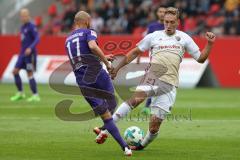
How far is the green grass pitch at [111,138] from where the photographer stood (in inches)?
446

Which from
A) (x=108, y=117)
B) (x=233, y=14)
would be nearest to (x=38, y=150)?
(x=108, y=117)

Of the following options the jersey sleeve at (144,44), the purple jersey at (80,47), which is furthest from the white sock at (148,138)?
the purple jersey at (80,47)

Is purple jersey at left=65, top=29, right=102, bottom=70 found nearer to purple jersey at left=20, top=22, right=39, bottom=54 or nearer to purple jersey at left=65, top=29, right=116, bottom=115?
purple jersey at left=65, top=29, right=116, bottom=115

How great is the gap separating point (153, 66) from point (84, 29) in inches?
50.4

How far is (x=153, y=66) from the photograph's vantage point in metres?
11.9

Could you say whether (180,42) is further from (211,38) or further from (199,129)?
(199,129)

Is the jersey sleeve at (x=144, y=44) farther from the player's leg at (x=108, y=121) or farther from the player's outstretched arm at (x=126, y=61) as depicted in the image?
the player's leg at (x=108, y=121)

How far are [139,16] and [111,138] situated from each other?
68.6ft

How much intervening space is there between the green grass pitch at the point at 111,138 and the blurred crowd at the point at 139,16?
32.4 ft

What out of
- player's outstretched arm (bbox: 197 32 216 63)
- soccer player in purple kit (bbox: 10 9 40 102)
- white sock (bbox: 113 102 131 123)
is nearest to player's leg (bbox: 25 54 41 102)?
soccer player in purple kit (bbox: 10 9 40 102)

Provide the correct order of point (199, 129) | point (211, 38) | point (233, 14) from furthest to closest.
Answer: point (233, 14) → point (199, 129) → point (211, 38)

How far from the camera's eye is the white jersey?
11711mm

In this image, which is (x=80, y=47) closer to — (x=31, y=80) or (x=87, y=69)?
(x=87, y=69)

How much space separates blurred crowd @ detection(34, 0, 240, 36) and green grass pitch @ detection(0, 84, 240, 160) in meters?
A: 9.87
